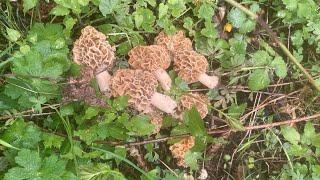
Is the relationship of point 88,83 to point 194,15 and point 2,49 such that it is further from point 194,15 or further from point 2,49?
point 194,15

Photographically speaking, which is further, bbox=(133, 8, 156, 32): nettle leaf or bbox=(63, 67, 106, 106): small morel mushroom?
bbox=(133, 8, 156, 32): nettle leaf

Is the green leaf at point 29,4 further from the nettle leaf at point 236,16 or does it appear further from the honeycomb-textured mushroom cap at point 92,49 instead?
the nettle leaf at point 236,16

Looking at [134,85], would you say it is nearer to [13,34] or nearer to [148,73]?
[148,73]

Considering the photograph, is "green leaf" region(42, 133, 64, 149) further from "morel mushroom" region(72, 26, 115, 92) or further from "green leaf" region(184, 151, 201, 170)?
"green leaf" region(184, 151, 201, 170)

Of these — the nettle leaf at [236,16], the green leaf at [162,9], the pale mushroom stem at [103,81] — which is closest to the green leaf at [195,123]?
the pale mushroom stem at [103,81]

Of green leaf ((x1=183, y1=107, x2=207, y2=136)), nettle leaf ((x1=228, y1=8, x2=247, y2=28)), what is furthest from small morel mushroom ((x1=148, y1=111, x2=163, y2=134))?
nettle leaf ((x1=228, y1=8, x2=247, y2=28))
